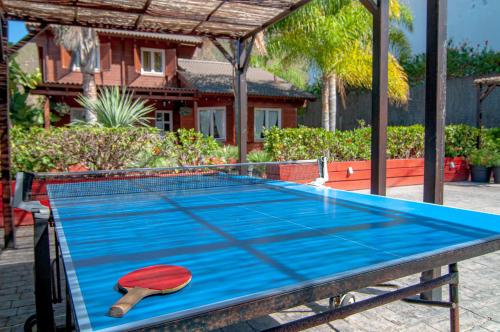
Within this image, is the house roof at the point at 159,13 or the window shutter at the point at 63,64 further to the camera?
the window shutter at the point at 63,64

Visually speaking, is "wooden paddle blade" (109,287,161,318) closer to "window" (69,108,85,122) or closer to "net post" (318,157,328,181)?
"net post" (318,157,328,181)

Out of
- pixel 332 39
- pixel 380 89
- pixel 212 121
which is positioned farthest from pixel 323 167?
pixel 212 121

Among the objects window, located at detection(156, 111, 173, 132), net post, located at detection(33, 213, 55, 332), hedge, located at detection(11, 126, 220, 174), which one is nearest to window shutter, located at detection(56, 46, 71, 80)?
window, located at detection(156, 111, 173, 132)

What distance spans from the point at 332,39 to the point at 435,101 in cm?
901

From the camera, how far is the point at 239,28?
6.45 meters

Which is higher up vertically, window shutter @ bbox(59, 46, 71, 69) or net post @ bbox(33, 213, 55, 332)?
window shutter @ bbox(59, 46, 71, 69)

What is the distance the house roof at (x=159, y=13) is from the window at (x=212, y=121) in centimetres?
1129

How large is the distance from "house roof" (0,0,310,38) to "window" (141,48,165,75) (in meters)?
12.1

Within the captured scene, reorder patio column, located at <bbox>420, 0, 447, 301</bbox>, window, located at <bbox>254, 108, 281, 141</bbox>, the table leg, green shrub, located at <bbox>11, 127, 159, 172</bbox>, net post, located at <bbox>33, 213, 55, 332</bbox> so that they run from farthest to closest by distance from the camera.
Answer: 1. window, located at <bbox>254, 108, 281, 141</bbox>
2. green shrub, located at <bbox>11, 127, 159, 172</bbox>
3. patio column, located at <bbox>420, 0, 447, 301</bbox>
4. the table leg
5. net post, located at <bbox>33, 213, 55, 332</bbox>

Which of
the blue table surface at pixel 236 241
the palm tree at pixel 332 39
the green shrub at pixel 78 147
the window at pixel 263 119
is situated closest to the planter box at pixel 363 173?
the green shrub at pixel 78 147

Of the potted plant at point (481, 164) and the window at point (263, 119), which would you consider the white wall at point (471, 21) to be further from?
the potted plant at point (481, 164)

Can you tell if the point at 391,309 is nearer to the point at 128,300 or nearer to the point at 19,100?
the point at 128,300

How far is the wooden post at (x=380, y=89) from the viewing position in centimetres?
395

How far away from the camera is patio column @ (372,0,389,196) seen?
3953 mm
